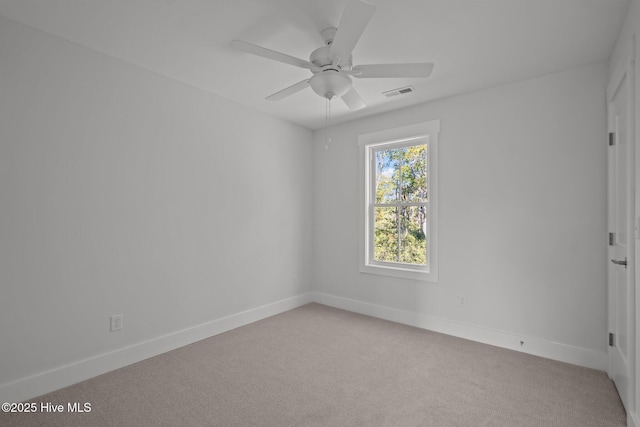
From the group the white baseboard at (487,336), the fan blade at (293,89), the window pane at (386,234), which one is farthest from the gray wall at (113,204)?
the window pane at (386,234)

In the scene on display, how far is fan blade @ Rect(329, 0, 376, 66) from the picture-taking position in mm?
1561

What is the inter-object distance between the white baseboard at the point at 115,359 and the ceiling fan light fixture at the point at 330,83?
2589 mm

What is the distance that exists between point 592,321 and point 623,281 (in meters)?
0.65

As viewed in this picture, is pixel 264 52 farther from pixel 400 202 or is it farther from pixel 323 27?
pixel 400 202

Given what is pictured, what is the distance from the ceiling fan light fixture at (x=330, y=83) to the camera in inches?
84.8

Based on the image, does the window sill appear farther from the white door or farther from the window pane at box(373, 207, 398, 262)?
the white door

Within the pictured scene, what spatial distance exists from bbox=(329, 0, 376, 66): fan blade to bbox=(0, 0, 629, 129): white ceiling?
295 mm

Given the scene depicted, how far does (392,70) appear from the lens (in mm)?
2164

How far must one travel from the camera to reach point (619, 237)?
235 cm

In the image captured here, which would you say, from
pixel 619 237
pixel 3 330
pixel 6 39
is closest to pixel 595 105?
pixel 619 237

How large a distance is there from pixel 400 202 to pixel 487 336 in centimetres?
170

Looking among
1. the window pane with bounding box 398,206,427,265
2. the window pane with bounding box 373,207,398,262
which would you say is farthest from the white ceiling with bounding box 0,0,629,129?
the window pane with bounding box 373,207,398,262

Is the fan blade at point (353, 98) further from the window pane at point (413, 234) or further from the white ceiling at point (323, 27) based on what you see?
the window pane at point (413, 234)

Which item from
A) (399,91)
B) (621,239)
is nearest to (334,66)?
(399,91)
